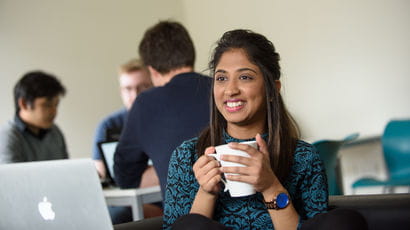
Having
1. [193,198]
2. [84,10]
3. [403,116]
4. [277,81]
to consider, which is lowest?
[403,116]

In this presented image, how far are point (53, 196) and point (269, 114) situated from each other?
2.15 ft

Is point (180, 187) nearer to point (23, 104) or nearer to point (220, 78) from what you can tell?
point (220, 78)

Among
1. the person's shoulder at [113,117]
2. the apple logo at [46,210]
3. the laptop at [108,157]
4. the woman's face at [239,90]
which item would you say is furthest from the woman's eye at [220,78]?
the person's shoulder at [113,117]

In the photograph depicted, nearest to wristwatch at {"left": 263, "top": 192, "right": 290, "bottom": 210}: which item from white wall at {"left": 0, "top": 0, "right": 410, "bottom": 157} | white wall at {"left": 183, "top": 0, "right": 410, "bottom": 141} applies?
white wall at {"left": 183, "top": 0, "right": 410, "bottom": 141}

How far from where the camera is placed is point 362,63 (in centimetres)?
479

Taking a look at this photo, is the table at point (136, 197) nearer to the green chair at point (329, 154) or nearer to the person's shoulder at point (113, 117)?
the green chair at point (329, 154)

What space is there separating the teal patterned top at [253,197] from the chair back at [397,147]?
295 centimetres

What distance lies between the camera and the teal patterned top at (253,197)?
1.74 m

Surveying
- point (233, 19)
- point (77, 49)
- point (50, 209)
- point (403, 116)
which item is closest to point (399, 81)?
point (403, 116)

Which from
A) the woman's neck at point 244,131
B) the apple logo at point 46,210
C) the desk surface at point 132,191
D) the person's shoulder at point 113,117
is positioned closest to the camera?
the apple logo at point 46,210

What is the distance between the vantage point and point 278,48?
5270 millimetres

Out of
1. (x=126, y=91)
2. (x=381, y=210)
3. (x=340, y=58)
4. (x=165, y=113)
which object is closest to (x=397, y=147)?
(x=340, y=58)

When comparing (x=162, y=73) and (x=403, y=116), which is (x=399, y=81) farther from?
(x=162, y=73)

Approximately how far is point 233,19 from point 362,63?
144cm
